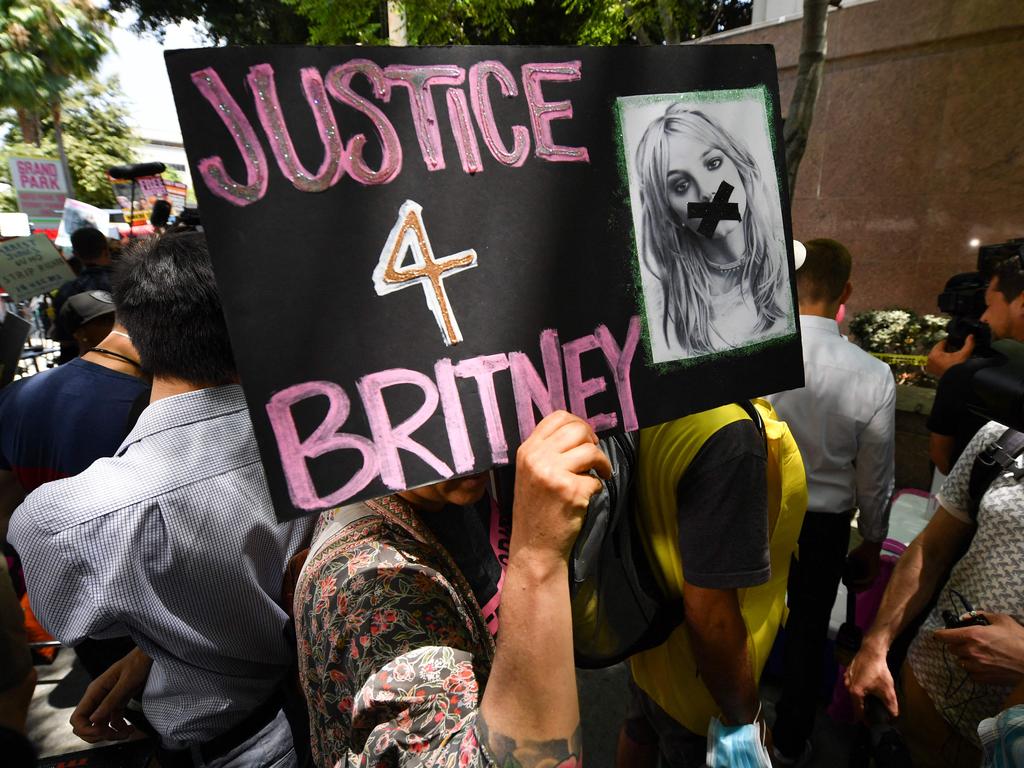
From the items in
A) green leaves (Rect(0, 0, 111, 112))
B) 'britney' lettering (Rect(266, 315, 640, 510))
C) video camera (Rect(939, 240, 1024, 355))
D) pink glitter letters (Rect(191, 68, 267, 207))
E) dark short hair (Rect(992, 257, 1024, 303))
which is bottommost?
video camera (Rect(939, 240, 1024, 355))

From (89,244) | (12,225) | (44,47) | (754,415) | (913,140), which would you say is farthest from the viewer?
(44,47)

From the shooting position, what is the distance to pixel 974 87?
627 centimetres

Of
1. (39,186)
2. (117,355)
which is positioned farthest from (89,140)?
(117,355)

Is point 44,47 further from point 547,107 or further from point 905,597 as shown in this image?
point 905,597

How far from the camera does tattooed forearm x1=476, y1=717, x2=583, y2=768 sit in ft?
2.69

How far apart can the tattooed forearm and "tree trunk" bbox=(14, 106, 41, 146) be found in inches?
962

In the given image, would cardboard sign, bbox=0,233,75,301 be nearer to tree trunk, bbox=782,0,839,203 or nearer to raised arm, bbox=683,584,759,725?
raised arm, bbox=683,584,759,725

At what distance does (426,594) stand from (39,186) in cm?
1204

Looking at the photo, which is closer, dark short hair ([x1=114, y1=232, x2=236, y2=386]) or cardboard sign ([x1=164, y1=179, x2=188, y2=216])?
dark short hair ([x1=114, y1=232, x2=236, y2=386])

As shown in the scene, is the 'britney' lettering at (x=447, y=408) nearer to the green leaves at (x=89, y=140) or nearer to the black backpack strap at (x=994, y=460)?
the black backpack strap at (x=994, y=460)

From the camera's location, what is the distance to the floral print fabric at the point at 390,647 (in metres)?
0.84

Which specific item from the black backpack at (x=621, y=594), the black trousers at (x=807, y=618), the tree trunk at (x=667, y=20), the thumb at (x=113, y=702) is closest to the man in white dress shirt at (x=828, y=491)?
the black trousers at (x=807, y=618)

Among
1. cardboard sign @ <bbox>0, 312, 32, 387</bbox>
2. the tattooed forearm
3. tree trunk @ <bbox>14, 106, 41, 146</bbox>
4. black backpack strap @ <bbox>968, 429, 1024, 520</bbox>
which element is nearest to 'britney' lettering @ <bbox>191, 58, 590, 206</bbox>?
the tattooed forearm

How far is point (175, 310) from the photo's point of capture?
1.38 meters
